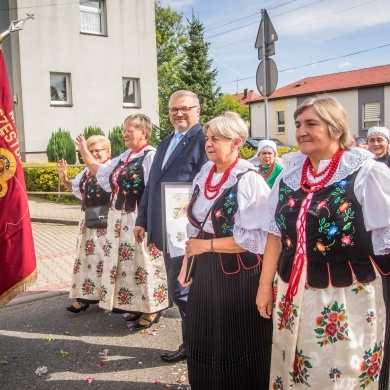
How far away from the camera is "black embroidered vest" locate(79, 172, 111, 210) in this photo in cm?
511

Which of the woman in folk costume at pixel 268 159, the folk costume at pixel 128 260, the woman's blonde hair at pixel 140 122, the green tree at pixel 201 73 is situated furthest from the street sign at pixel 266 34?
the green tree at pixel 201 73

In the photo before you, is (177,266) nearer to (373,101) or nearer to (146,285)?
(146,285)

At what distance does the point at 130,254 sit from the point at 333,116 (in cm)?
292

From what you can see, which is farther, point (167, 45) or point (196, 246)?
point (167, 45)

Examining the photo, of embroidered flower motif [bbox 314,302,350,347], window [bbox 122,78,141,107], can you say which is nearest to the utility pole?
embroidered flower motif [bbox 314,302,350,347]

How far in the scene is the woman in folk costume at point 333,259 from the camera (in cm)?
229

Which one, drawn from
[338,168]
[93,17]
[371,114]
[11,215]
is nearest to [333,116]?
[338,168]

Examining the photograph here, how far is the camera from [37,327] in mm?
4902

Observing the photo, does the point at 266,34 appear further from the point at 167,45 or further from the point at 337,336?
the point at 167,45

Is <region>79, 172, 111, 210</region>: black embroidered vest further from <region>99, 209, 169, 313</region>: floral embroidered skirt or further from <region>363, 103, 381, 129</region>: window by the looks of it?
<region>363, 103, 381, 129</region>: window

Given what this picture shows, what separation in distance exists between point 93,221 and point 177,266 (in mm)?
1746

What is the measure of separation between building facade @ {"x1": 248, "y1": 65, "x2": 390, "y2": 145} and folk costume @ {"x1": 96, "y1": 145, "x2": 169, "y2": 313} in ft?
74.4

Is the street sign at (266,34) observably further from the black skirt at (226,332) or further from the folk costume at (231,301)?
the black skirt at (226,332)

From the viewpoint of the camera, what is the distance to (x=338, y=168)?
239 cm
